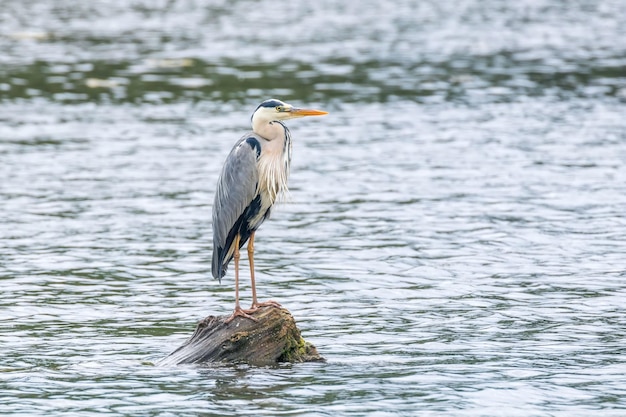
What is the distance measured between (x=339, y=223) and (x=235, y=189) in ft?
20.4

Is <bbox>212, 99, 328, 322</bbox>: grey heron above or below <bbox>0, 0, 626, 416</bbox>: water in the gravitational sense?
above

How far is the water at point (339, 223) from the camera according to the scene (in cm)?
1028

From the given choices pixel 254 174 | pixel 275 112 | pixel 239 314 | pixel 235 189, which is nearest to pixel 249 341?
pixel 239 314

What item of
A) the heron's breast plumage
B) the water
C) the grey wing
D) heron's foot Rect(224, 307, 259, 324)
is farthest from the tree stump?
the heron's breast plumage

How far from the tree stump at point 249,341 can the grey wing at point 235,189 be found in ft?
2.64

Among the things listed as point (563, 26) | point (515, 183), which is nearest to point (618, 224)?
point (515, 183)

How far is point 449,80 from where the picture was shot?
93.6ft

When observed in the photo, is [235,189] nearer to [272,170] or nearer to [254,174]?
[254,174]

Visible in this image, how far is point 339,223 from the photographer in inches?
668

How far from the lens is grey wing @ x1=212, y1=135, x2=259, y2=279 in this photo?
1083 cm

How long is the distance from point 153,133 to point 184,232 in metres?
7.10

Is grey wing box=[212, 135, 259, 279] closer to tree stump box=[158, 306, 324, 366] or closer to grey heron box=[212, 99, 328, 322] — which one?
grey heron box=[212, 99, 328, 322]

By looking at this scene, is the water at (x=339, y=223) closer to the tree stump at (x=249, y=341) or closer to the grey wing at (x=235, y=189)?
the tree stump at (x=249, y=341)

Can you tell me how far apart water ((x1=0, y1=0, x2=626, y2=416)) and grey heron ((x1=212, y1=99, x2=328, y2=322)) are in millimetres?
1302
